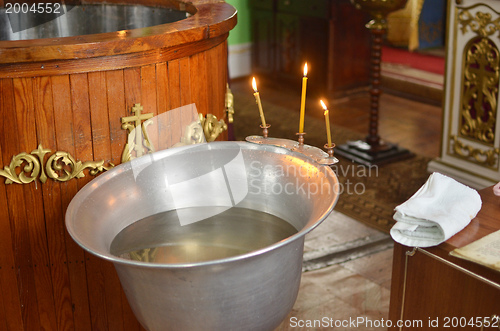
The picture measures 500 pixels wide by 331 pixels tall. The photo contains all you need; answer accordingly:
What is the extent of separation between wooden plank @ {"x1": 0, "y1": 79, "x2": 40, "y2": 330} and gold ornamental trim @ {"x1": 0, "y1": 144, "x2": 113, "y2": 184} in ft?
0.09

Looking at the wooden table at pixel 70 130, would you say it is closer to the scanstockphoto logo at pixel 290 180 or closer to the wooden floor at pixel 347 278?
the scanstockphoto logo at pixel 290 180

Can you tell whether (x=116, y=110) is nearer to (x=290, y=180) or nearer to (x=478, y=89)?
(x=290, y=180)

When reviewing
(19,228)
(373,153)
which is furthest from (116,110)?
(373,153)

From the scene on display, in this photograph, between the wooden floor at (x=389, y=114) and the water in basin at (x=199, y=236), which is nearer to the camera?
the water in basin at (x=199, y=236)

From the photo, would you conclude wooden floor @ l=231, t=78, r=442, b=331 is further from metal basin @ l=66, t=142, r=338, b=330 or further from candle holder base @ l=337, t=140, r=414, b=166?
metal basin @ l=66, t=142, r=338, b=330

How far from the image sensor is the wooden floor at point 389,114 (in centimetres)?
420

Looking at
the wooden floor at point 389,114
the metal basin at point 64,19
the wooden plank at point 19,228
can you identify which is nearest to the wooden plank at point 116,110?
the wooden plank at point 19,228

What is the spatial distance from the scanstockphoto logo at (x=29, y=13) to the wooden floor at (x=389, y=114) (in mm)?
2301

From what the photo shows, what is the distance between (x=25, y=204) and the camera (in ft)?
5.93

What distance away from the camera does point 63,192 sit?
72.1 inches

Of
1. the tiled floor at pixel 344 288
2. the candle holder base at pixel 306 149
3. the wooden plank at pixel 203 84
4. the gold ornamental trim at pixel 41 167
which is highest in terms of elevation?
the wooden plank at pixel 203 84

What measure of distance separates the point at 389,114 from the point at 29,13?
2.77 m

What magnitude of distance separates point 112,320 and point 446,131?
2256mm

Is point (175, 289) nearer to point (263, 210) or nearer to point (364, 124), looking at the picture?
point (263, 210)
